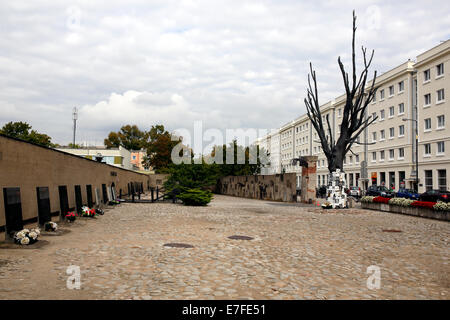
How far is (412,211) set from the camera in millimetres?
19438

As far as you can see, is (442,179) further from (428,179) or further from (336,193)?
(336,193)

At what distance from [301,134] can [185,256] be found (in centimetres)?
8816

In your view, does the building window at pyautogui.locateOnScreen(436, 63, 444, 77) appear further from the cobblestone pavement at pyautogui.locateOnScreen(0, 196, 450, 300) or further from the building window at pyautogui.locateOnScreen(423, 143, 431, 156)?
the cobblestone pavement at pyautogui.locateOnScreen(0, 196, 450, 300)

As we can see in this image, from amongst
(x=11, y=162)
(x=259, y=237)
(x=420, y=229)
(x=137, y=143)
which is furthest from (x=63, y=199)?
(x=137, y=143)

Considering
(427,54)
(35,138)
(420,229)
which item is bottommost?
(420,229)

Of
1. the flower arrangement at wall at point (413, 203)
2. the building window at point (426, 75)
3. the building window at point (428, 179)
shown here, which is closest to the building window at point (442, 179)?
the building window at point (428, 179)

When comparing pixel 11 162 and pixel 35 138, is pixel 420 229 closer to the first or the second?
pixel 11 162

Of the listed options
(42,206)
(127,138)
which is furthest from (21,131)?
(42,206)

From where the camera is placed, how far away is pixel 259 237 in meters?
10.8

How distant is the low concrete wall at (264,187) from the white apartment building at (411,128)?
5.37m

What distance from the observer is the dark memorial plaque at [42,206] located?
11.3 m

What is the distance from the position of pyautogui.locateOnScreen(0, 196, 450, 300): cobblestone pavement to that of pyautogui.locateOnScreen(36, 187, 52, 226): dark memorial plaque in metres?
0.99

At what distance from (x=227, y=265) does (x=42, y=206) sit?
7.04 meters

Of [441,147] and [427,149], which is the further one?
[427,149]
